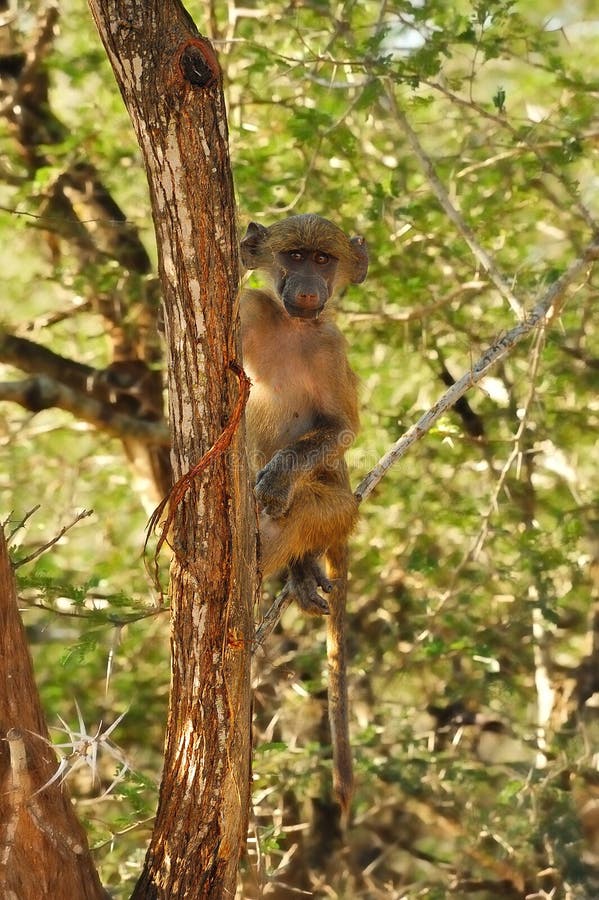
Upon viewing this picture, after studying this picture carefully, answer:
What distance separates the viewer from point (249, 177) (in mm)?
6859

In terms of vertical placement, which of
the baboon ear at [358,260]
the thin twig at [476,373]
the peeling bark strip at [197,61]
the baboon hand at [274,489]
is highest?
the baboon ear at [358,260]

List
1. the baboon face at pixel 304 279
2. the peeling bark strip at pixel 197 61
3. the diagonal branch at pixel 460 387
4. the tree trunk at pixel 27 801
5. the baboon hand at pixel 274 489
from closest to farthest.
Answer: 1. the peeling bark strip at pixel 197 61
2. the tree trunk at pixel 27 801
3. the diagonal branch at pixel 460 387
4. the baboon hand at pixel 274 489
5. the baboon face at pixel 304 279

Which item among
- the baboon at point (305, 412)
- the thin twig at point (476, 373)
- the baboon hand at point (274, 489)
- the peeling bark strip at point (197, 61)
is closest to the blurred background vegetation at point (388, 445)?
the baboon at point (305, 412)

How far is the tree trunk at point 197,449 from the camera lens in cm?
319

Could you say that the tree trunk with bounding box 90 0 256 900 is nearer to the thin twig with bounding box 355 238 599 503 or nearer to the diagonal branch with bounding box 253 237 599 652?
the diagonal branch with bounding box 253 237 599 652

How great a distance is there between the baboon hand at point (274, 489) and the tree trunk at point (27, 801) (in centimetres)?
180

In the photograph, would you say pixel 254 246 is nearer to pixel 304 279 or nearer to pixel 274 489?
pixel 304 279

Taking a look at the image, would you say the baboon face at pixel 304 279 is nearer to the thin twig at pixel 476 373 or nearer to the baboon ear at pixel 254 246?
the baboon ear at pixel 254 246

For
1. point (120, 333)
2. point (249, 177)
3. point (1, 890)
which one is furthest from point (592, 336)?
point (1, 890)

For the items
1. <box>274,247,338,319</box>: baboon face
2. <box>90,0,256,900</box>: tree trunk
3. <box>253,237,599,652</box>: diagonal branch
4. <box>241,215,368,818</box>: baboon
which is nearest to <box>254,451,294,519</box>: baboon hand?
<box>241,215,368,818</box>: baboon

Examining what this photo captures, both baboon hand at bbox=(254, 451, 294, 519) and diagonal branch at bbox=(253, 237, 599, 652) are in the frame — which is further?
baboon hand at bbox=(254, 451, 294, 519)

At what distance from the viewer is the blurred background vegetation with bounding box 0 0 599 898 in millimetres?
6719

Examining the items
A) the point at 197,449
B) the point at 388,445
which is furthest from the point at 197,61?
the point at 388,445

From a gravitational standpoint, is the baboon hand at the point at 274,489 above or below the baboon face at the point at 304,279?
below
